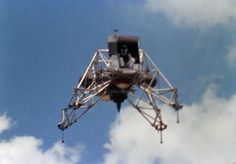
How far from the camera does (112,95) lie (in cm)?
5341

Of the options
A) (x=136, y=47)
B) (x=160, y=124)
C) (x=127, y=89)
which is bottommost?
(x=160, y=124)

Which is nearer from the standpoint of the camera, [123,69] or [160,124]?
[123,69]

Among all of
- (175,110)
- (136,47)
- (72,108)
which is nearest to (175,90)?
(175,110)

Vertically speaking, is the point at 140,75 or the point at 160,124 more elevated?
the point at 140,75

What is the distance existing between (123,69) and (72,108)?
6089mm

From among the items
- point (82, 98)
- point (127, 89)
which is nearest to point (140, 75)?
point (127, 89)

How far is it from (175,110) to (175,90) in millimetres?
1875

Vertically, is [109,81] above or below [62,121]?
above

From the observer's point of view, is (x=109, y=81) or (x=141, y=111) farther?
(x=141, y=111)

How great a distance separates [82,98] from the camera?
53.9 m

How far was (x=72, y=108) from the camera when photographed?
5394cm

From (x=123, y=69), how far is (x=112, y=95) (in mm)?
2962

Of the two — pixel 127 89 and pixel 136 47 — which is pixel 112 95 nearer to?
pixel 127 89

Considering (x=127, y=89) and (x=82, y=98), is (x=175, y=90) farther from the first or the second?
(x=82, y=98)
